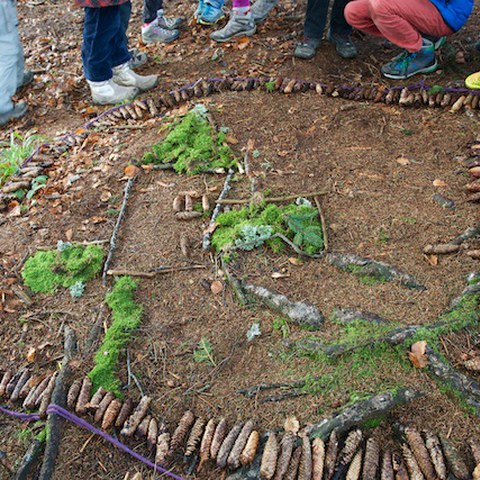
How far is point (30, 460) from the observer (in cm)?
260

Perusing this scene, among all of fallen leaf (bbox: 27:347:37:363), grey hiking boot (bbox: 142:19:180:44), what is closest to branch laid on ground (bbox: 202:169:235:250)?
fallen leaf (bbox: 27:347:37:363)

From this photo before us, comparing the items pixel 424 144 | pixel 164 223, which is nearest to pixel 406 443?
pixel 164 223

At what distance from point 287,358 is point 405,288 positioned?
90 cm

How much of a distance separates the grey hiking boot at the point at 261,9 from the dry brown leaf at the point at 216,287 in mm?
4700

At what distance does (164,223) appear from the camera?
12.5 feet

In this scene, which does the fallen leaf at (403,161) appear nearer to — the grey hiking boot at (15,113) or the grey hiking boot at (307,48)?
the grey hiking boot at (307,48)

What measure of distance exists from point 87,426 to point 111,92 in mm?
3995

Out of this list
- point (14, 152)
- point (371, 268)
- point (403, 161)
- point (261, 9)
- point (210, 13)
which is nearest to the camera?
point (371, 268)

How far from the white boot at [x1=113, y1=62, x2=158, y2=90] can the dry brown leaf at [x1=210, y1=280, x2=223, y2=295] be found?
3301 mm

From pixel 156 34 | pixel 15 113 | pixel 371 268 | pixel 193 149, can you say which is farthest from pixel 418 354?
pixel 156 34

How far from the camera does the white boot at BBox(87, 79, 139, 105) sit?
5.56 meters

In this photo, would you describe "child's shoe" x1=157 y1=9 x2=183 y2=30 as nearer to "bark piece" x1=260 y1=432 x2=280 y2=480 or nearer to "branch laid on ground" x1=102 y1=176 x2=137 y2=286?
"branch laid on ground" x1=102 y1=176 x2=137 y2=286

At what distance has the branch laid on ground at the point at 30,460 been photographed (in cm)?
256

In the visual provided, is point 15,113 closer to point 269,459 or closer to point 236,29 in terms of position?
point 236,29
